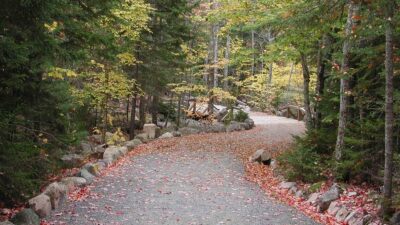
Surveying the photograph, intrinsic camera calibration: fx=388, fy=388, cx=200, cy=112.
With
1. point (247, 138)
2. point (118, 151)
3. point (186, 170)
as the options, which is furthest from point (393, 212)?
point (247, 138)

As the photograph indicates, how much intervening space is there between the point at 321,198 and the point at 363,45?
12.6 ft

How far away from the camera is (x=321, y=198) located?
894cm

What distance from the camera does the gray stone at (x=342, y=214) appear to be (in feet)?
26.0

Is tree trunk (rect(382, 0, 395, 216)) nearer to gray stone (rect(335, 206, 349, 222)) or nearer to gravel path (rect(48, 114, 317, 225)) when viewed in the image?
gray stone (rect(335, 206, 349, 222))

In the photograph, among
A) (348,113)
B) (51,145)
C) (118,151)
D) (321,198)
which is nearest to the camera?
(321,198)

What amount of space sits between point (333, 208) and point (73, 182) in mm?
6083

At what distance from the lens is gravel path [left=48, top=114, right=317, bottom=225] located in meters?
7.84

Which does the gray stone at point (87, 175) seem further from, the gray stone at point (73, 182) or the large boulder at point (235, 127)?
the large boulder at point (235, 127)

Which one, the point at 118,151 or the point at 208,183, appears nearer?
the point at 208,183

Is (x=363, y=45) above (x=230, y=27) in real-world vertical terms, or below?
below

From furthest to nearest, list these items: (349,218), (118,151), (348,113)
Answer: (118,151) → (348,113) → (349,218)

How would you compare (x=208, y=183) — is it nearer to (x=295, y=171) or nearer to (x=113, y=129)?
(x=295, y=171)

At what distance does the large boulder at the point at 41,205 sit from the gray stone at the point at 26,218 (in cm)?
39

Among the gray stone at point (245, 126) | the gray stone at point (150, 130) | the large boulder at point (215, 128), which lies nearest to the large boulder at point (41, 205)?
the gray stone at point (150, 130)
